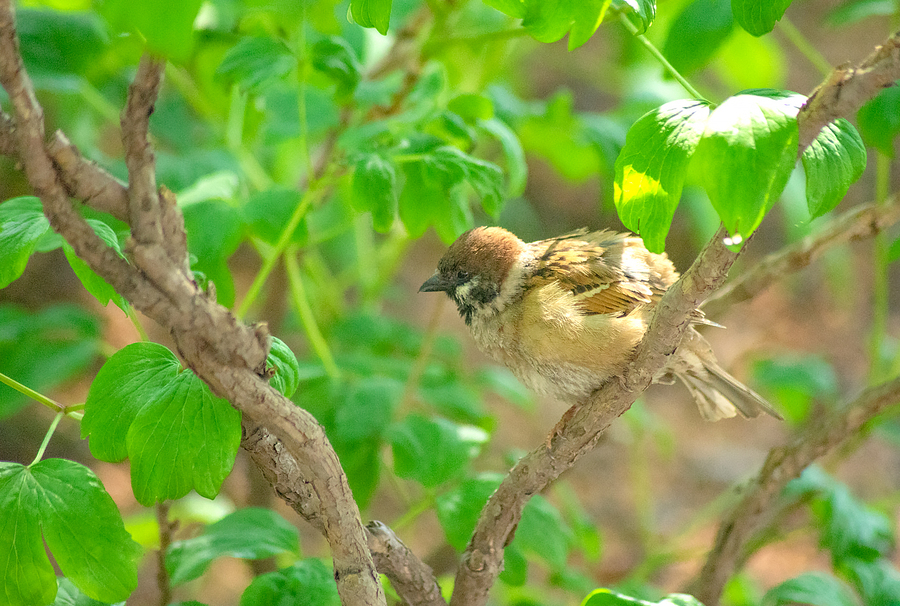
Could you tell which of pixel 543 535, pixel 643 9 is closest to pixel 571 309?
pixel 543 535

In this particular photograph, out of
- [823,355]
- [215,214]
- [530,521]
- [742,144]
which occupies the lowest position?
[823,355]

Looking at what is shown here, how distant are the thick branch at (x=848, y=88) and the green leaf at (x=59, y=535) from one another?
4.12ft

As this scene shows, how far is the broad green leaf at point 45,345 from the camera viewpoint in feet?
7.59

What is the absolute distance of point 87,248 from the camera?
994mm

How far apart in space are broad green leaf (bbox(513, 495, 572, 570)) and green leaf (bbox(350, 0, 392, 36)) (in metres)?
1.27

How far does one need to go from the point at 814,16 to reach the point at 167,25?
695 centimetres

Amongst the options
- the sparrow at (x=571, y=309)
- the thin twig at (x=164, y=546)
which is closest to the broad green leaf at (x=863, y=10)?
the sparrow at (x=571, y=309)

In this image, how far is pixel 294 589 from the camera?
1476 millimetres

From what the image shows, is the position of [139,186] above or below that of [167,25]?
below

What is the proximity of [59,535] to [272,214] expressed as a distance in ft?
3.03

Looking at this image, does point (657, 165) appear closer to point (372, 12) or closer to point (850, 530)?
point (372, 12)

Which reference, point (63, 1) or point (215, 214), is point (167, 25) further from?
point (63, 1)

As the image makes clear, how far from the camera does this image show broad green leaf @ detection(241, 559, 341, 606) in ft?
4.74

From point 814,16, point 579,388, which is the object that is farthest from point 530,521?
point 814,16
